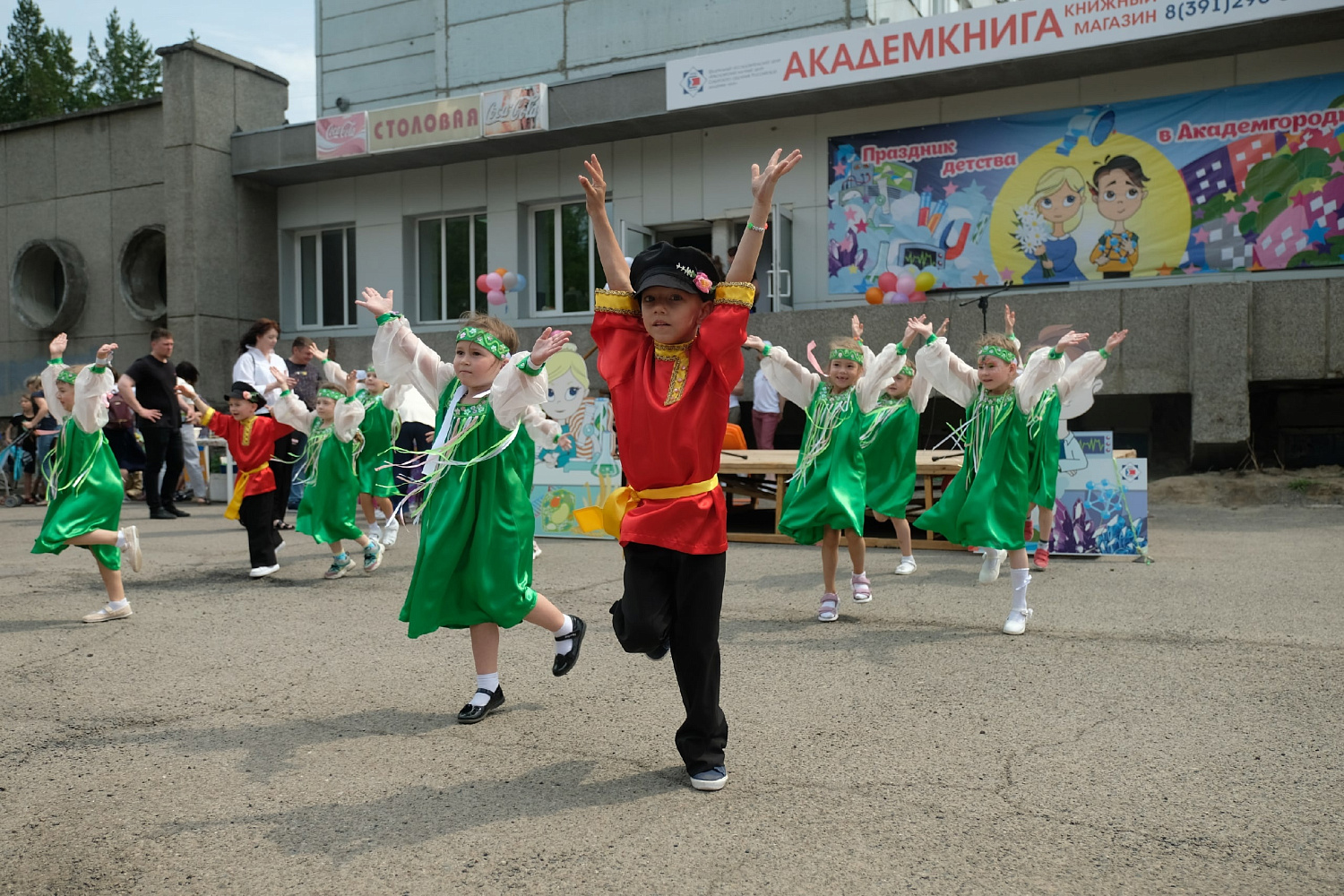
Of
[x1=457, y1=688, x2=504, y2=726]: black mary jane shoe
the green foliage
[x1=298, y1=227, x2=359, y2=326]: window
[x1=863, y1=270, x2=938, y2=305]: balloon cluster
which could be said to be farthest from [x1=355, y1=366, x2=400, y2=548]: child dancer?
the green foliage

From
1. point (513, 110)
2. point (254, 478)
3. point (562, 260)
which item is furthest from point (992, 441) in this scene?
point (562, 260)

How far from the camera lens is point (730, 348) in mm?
3609

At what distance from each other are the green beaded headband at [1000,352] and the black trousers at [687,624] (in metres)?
3.52

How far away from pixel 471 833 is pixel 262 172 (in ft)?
59.5

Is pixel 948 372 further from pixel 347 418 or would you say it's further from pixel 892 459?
pixel 347 418

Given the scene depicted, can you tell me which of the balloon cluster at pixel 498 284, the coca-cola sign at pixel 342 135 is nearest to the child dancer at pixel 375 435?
the balloon cluster at pixel 498 284

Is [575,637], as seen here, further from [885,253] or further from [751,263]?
[885,253]

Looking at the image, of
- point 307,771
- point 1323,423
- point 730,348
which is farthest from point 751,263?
point 1323,423

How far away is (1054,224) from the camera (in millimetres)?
13898

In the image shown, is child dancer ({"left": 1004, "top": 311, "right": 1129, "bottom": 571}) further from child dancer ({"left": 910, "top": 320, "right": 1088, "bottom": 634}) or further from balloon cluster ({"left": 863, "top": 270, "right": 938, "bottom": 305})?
balloon cluster ({"left": 863, "top": 270, "right": 938, "bottom": 305})

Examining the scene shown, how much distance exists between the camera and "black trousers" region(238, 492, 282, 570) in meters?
8.30

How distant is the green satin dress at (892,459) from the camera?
326 inches

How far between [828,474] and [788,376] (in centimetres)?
67

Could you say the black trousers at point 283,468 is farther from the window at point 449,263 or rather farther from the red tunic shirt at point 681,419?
the window at point 449,263
